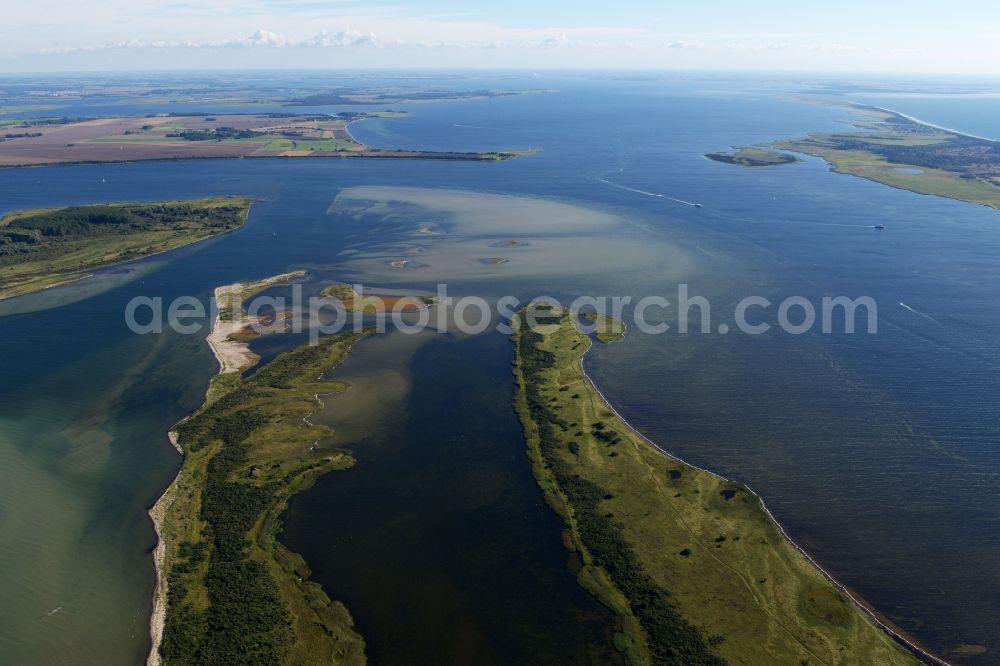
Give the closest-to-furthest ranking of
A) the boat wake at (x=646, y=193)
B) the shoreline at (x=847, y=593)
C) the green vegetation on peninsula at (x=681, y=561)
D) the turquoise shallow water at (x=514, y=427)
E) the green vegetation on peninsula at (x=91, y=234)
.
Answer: the shoreline at (x=847, y=593)
the green vegetation on peninsula at (x=681, y=561)
the turquoise shallow water at (x=514, y=427)
the green vegetation on peninsula at (x=91, y=234)
the boat wake at (x=646, y=193)

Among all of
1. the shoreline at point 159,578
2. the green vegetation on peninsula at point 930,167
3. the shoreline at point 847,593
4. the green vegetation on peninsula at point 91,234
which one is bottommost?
the shoreline at point 159,578

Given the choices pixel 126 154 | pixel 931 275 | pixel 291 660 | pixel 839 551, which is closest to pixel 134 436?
pixel 291 660

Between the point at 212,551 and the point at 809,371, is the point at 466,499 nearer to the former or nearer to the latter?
the point at 212,551

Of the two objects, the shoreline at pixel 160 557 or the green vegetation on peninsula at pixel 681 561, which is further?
the shoreline at pixel 160 557

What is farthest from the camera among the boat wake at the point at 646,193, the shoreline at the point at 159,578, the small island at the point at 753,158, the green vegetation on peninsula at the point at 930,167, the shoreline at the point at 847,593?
the small island at the point at 753,158

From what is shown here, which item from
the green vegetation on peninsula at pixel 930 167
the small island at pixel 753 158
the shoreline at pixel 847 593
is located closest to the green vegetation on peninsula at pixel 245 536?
the shoreline at pixel 847 593

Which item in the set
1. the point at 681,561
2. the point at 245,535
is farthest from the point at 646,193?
the point at 245,535

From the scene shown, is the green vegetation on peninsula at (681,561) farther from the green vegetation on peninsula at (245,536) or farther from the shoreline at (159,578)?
the shoreline at (159,578)
